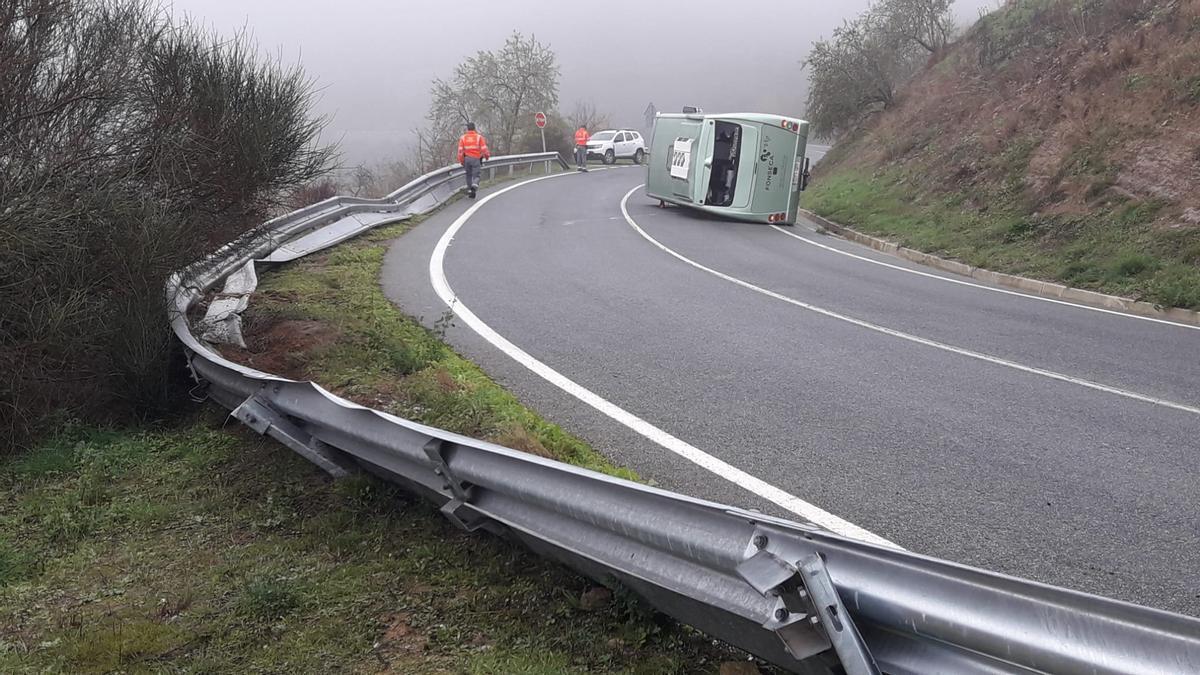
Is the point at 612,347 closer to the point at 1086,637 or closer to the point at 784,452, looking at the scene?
the point at 784,452

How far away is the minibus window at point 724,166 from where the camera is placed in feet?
67.2

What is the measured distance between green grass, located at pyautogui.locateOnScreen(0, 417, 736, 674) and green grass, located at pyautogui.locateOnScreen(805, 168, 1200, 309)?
1065cm

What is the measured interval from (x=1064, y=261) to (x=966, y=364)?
290 inches

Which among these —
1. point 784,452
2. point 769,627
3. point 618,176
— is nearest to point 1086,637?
point 769,627

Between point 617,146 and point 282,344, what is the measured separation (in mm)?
40454

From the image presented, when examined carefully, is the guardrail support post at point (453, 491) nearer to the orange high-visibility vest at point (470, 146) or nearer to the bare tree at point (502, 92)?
the orange high-visibility vest at point (470, 146)

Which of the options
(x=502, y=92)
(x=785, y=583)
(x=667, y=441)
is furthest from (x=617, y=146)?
(x=785, y=583)

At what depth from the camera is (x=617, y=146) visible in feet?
152

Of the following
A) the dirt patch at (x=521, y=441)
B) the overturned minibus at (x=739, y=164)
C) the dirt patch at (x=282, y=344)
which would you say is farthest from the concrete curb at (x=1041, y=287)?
the dirt patch at (x=282, y=344)

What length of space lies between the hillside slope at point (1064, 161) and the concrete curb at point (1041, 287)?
209 mm

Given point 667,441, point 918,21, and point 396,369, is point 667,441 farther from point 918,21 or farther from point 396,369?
point 918,21

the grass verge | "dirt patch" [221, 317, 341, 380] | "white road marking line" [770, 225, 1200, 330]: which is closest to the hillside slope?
"white road marking line" [770, 225, 1200, 330]

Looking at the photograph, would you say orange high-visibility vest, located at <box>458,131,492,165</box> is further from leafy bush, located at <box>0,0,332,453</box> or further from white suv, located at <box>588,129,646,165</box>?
white suv, located at <box>588,129,646,165</box>

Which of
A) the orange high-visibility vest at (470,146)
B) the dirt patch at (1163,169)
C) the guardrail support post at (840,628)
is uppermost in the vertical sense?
the dirt patch at (1163,169)
